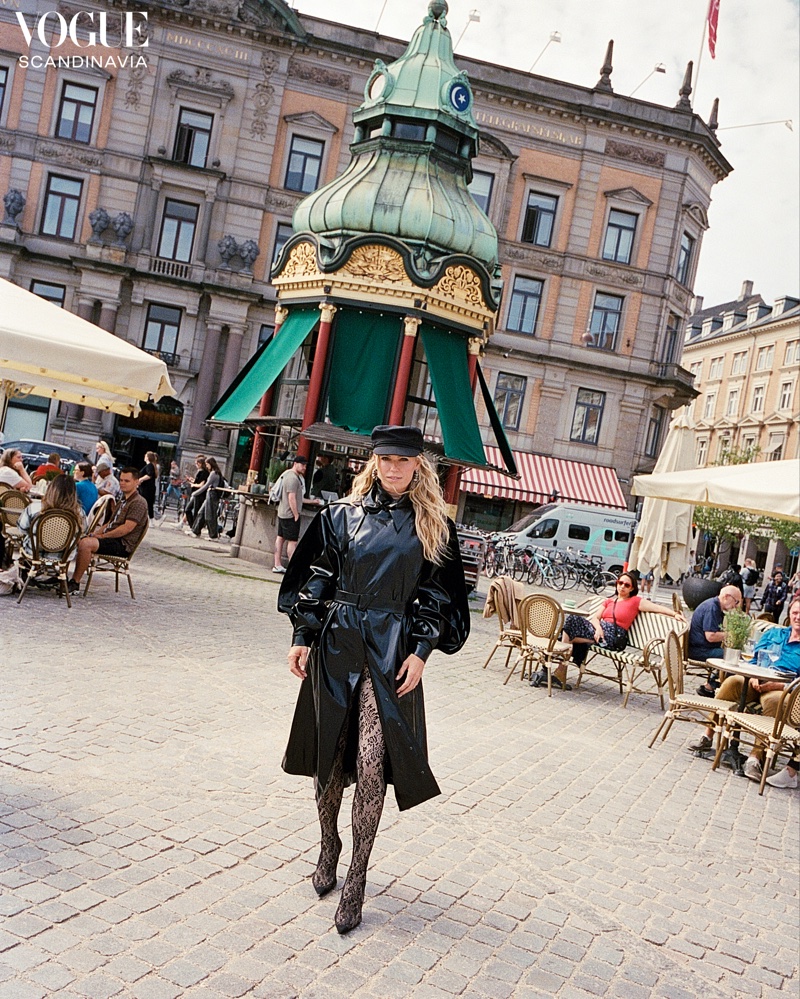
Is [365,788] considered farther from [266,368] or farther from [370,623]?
[266,368]

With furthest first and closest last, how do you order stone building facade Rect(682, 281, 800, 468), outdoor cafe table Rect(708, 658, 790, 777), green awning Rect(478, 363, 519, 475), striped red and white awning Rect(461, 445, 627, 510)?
stone building facade Rect(682, 281, 800, 468) → striped red and white awning Rect(461, 445, 627, 510) → green awning Rect(478, 363, 519, 475) → outdoor cafe table Rect(708, 658, 790, 777)

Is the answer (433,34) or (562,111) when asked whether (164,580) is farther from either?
(562,111)

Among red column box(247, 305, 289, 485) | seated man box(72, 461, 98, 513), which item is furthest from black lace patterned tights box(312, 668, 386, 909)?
red column box(247, 305, 289, 485)

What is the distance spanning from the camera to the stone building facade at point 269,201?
110ft

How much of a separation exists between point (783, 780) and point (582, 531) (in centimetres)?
2157

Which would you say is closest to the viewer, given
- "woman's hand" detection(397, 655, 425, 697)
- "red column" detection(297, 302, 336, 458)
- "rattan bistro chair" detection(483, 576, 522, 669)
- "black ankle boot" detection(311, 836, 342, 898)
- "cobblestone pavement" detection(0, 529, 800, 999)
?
"cobblestone pavement" detection(0, 529, 800, 999)

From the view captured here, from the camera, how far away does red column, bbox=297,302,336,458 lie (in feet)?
56.5

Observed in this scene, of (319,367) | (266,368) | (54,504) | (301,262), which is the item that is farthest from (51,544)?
(301,262)

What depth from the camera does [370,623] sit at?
4.25 meters

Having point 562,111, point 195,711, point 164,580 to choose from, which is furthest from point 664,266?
point 195,711

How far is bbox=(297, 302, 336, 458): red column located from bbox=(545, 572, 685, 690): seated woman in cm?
723

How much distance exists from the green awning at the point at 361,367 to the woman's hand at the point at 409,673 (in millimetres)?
13312

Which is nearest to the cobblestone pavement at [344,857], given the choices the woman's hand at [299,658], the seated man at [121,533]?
the woman's hand at [299,658]

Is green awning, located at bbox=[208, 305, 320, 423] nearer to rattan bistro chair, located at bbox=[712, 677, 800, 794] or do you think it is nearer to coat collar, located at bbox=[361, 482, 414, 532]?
rattan bistro chair, located at bbox=[712, 677, 800, 794]
